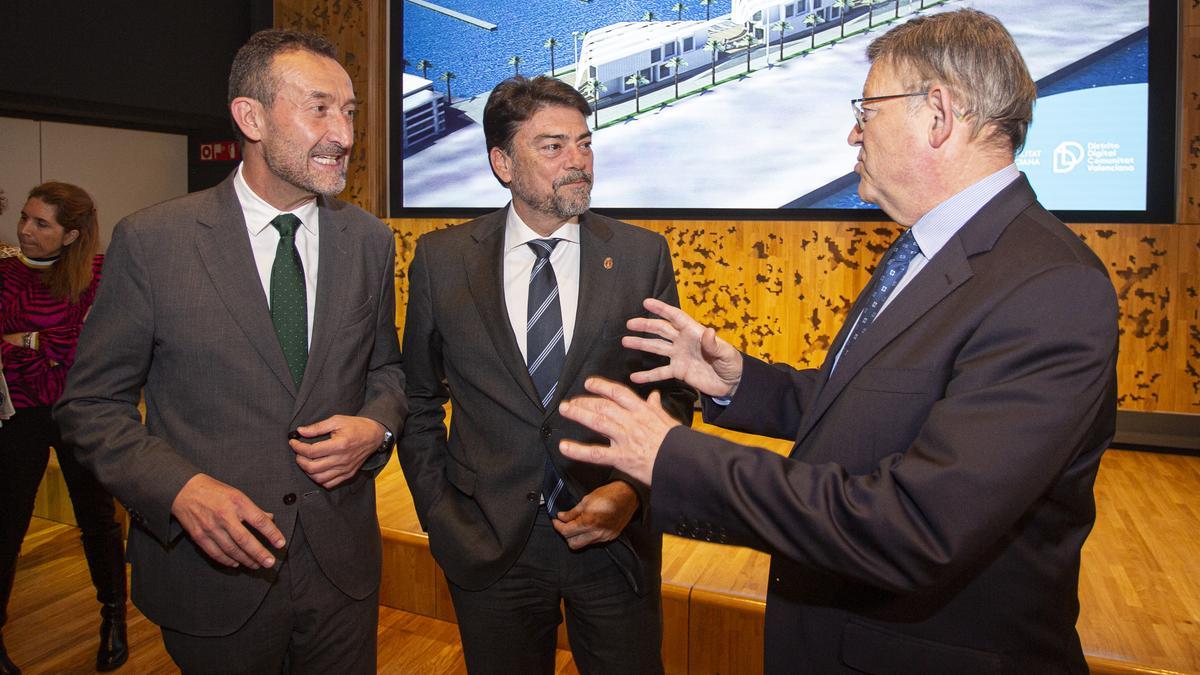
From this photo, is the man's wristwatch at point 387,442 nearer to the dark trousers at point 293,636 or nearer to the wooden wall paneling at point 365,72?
the dark trousers at point 293,636

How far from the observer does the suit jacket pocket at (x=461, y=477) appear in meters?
1.81

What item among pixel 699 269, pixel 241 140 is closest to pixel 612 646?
pixel 241 140

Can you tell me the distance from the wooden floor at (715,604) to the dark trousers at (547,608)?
1.00 metres

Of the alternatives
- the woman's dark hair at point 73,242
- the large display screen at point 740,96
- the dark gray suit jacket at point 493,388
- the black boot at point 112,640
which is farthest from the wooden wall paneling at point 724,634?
the large display screen at point 740,96

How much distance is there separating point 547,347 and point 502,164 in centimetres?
54

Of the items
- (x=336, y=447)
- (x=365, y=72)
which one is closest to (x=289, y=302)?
(x=336, y=447)

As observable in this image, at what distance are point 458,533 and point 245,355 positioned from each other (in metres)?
0.58

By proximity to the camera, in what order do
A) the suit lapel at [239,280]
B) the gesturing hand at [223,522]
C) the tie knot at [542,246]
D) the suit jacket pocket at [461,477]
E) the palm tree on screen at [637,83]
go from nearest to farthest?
the gesturing hand at [223,522] < the suit lapel at [239,280] < the suit jacket pocket at [461,477] < the tie knot at [542,246] < the palm tree on screen at [637,83]

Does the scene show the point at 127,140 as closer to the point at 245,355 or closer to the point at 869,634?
the point at 245,355

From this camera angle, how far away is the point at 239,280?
5.28 feet

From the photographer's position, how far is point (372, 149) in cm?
627

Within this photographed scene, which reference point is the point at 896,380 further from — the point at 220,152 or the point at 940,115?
the point at 220,152

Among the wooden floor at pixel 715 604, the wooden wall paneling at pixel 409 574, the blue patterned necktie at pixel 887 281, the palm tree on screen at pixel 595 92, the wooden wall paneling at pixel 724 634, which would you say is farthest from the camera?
the palm tree on screen at pixel 595 92

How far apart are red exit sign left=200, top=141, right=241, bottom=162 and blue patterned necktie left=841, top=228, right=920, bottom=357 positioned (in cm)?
679
